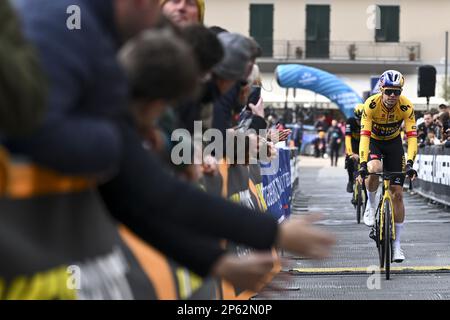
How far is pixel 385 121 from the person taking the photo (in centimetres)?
1098

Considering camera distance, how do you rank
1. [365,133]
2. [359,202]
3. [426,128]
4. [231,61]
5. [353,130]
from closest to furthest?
[231,61], [365,133], [359,202], [353,130], [426,128]

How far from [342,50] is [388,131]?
142 ft

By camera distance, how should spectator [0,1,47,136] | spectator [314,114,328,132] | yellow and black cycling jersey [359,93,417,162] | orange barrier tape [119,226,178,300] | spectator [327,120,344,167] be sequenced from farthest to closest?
1. spectator [314,114,328,132]
2. spectator [327,120,344,167]
3. yellow and black cycling jersey [359,93,417,162]
4. orange barrier tape [119,226,178,300]
5. spectator [0,1,47,136]

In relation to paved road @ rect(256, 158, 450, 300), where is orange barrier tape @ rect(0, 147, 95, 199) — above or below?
above

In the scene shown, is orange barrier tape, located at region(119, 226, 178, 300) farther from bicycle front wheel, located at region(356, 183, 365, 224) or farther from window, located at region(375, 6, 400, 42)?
window, located at region(375, 6, 400, 42)

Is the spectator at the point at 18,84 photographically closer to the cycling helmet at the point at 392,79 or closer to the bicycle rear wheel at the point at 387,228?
the bicycle rear wheel at the point at 387,228

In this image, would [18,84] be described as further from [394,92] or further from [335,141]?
[335,141]

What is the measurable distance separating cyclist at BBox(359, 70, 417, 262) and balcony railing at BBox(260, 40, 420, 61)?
4219 cm

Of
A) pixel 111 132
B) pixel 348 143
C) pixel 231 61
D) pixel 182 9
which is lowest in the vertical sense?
pixel 348 143

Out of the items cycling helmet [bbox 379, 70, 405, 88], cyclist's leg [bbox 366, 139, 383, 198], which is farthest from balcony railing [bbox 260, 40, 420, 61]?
cycling helmet [bbox 379, 70, 405, 88]

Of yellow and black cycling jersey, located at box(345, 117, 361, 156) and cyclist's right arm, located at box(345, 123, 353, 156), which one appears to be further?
yellow and black cycling jersey, located at box(345, 117, 361, 156)

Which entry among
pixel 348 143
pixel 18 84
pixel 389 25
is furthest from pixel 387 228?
pixel 389 25

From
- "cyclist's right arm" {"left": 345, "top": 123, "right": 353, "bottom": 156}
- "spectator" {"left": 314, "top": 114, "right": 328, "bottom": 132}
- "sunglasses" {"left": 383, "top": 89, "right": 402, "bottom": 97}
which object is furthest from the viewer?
"spectator" {"left": 314, "top": 114, "right": 328, "bottom": 132}

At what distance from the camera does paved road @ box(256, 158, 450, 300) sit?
7816mm
